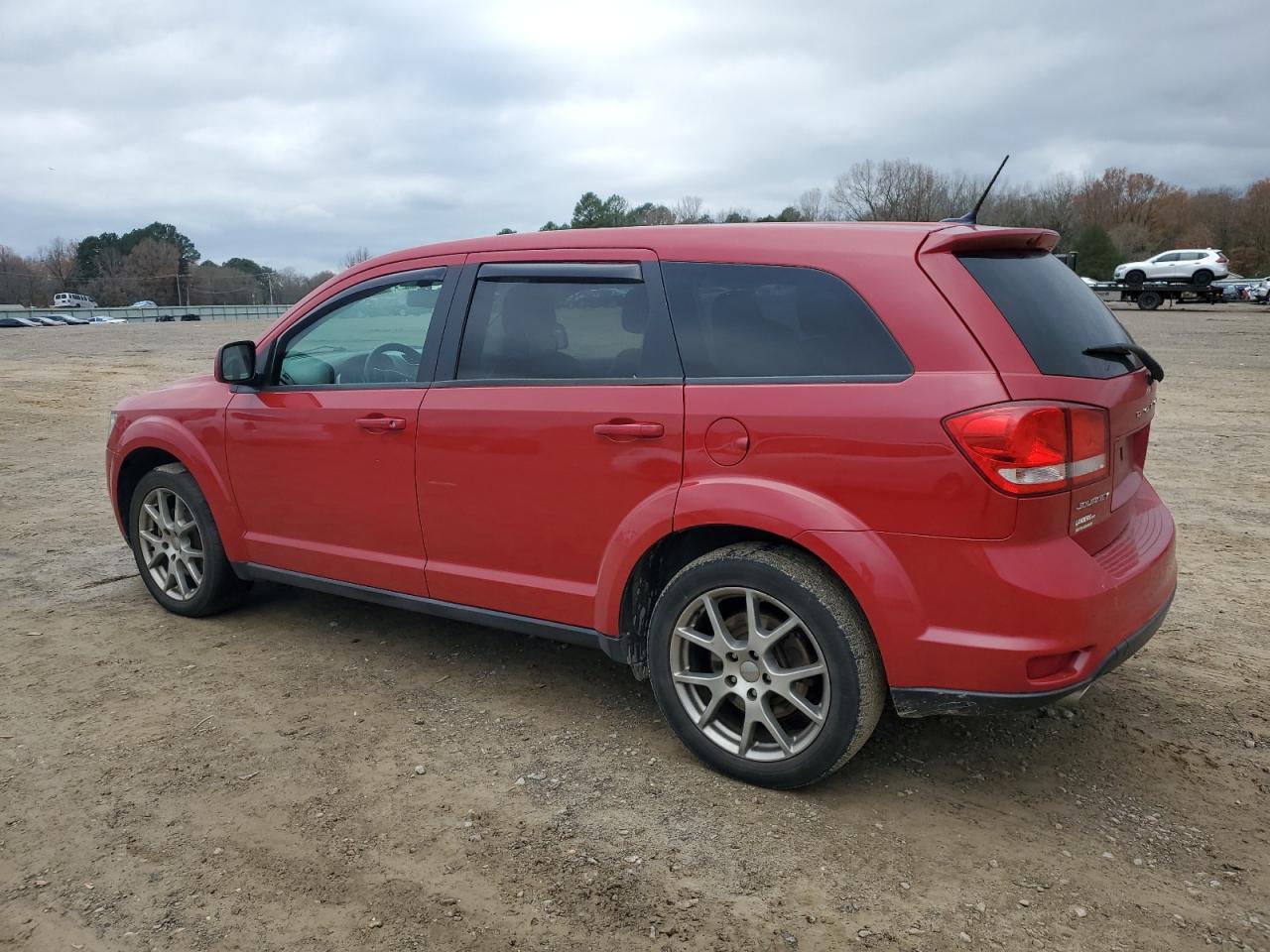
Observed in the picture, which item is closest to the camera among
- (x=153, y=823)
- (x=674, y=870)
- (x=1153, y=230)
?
(x=674, y=870)

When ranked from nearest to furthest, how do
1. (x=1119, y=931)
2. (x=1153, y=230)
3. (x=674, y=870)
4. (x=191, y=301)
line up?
1. (x=1119, y=931)
2. (x=674, y=870)
3. (x=1153, y=230)
4. (x=191, y=301)

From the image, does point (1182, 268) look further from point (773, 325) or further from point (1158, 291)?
point (773, 325)

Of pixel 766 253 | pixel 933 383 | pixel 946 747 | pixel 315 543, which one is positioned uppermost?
pixel 766 253

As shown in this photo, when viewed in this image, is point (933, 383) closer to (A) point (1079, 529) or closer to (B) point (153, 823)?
(A) point (1079, 529)

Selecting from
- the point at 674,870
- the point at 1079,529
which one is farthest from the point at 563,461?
the point at 1079,529

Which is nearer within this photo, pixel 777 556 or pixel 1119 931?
pixel 1119 931

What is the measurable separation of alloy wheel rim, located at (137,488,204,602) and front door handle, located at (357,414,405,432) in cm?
136

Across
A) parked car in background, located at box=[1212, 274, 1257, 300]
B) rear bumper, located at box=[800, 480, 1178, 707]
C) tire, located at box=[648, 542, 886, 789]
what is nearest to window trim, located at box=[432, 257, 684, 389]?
tire, located at box=[648, 542, 886, 789]

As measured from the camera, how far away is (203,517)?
4848 millimetres

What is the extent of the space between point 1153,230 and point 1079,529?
102 metres

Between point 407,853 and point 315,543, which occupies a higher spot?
point 315,543

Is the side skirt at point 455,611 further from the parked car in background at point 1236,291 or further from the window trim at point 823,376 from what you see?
the parked car in background at point 1236,291

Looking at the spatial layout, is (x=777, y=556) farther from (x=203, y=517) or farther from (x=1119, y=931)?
(x=203, y=517)

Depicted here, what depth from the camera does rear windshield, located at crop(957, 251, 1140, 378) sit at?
2.96m
